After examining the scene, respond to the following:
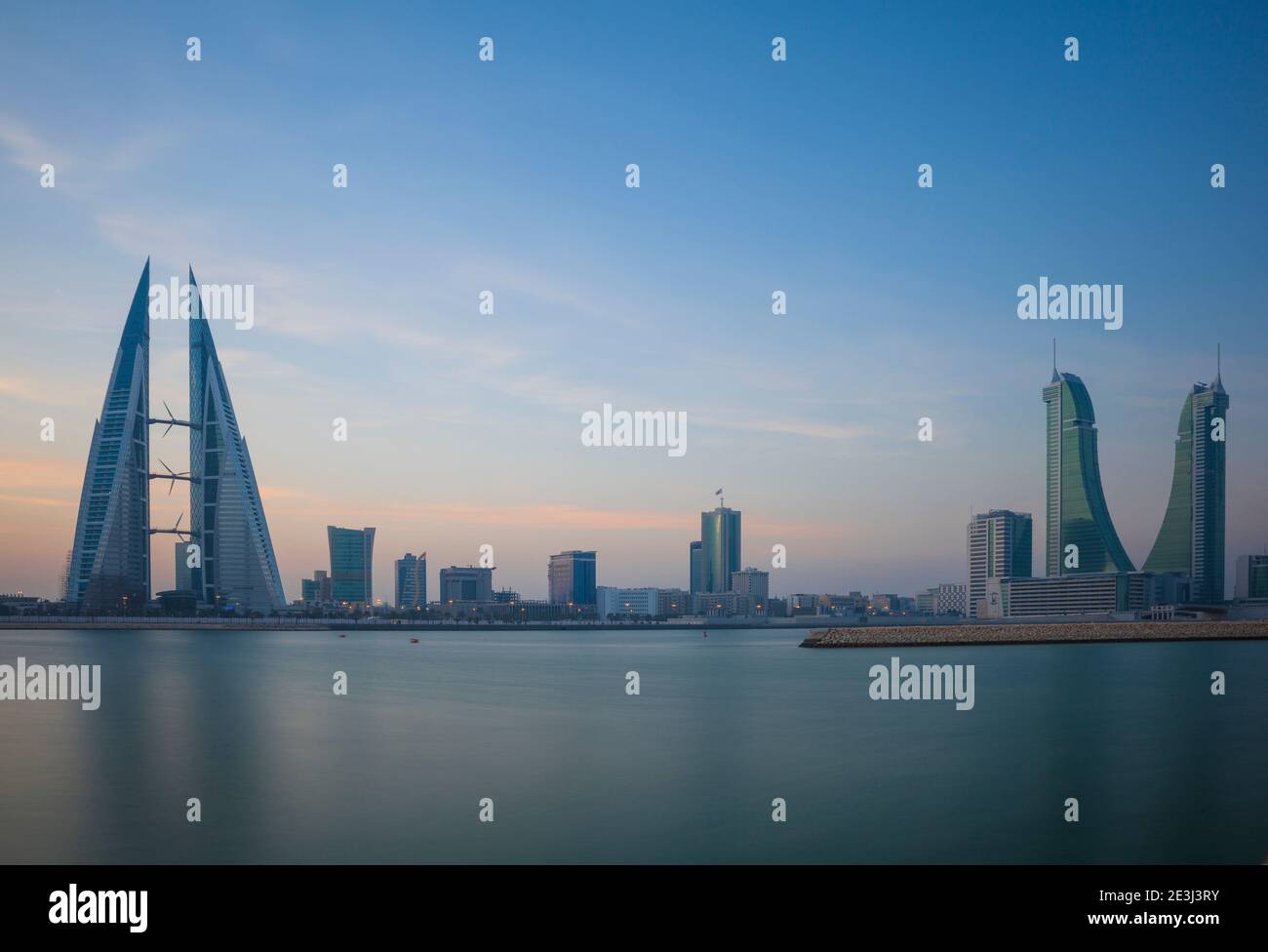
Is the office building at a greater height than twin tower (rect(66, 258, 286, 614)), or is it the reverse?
twin tower (rect(66, 258, 286, 614))

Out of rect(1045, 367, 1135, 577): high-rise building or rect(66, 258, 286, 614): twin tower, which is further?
rect(1045, 367, 1135, 577): high-rise building

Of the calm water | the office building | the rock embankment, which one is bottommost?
the office building

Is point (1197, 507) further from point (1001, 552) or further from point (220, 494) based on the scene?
point (220, 494)

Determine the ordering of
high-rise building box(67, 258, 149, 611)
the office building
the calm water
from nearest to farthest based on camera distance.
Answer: the calm water → high-rise building box(67, 258, 149, 611) → the office building

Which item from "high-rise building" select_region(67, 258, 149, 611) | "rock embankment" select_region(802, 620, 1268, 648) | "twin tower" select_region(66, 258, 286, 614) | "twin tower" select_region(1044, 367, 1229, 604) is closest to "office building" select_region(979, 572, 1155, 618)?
"twin tower" select_region(1044, 367, 1229, 604)

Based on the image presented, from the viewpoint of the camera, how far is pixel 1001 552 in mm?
192375

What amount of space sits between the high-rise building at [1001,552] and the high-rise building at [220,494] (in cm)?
14658

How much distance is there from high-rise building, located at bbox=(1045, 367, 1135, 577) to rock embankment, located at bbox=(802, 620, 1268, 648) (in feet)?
235

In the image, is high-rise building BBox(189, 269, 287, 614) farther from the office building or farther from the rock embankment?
the office building

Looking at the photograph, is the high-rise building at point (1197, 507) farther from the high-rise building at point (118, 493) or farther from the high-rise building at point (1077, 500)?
the high-rise building at point (118, 493)

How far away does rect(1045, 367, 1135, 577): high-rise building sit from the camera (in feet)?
557
